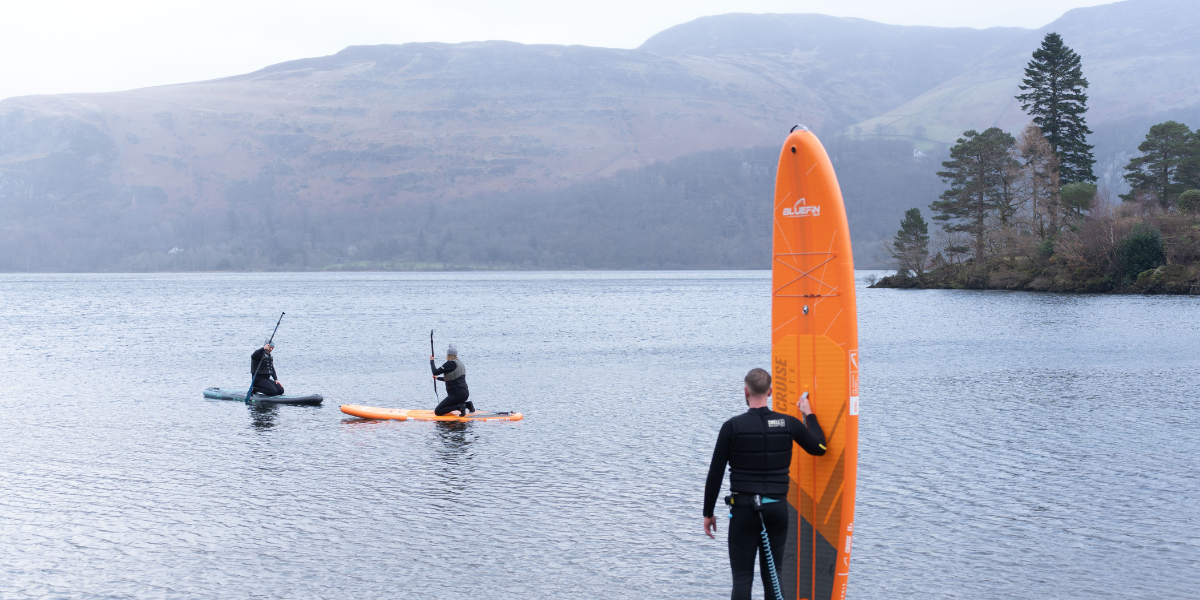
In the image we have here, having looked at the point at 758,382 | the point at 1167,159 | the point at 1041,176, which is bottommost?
the point at 758,382

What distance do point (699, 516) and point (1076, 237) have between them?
78314 mm

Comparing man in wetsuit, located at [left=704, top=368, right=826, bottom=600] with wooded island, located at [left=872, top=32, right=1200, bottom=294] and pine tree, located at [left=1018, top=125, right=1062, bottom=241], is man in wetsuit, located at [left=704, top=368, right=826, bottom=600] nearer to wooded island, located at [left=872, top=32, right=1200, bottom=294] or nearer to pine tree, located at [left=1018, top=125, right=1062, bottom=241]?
wooded island, located at [left=872, top=32, right=1200, bottom=294]

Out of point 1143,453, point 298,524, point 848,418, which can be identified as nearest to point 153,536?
point 298,524

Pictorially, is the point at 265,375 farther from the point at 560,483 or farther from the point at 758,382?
the point at 758,382

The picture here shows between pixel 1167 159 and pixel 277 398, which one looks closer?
pixel 277 398

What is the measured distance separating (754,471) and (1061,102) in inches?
3761

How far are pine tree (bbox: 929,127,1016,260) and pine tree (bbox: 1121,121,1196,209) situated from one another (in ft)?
41.5

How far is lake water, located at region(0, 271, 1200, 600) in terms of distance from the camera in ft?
33.1

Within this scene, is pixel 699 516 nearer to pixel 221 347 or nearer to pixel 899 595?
pixel 899 595

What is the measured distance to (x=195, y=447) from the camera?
18.7m

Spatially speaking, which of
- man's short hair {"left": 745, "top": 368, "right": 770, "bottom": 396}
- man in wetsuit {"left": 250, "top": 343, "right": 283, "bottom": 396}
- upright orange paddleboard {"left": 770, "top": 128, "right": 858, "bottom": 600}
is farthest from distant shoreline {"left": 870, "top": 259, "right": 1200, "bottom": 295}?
man's short hair {"left": 745, "top": 368, "right": 770, "bottom": 396}

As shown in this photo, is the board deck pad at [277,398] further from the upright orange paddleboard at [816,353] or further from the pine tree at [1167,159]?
the pine tree at [1167,159]

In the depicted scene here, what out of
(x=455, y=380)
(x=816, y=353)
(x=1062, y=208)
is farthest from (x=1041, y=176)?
(x=816, y=353)

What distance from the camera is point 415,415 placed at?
2166 cm
